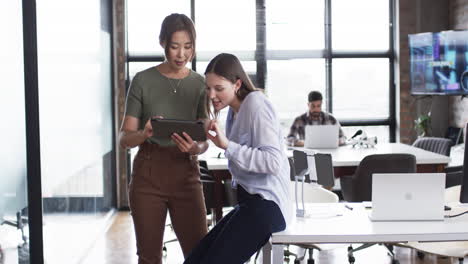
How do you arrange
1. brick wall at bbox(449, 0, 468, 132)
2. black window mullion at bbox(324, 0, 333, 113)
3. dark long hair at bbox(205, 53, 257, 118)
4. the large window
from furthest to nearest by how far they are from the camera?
black window mullion at bbox(324, 0, 333, 113)
the large window
brick wall at bbox(449, 0, 468, 132)
dark long hair at bbox(205, 53, 257, 118)

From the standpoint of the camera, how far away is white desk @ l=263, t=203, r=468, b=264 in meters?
3.01

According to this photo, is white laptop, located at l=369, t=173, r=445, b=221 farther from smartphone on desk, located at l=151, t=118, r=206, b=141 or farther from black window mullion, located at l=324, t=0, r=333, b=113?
black window mullion, located at l=324, t=0, r=333, b=113

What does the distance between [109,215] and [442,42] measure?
392 centimetres

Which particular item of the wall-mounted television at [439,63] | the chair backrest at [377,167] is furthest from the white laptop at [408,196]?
the wall-mounted television at [439,63]

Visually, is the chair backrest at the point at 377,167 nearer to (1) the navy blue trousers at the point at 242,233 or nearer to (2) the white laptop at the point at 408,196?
(2) the white laptop at the point at 408,196

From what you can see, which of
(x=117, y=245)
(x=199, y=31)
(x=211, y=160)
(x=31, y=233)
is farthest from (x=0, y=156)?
(x=199, y=31)

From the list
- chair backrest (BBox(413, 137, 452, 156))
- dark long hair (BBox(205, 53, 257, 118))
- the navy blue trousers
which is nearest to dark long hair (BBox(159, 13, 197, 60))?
dark long hair (BBox(205, 53, 257, 118))

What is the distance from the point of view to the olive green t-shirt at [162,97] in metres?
3.27

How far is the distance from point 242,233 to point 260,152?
12.3 inches

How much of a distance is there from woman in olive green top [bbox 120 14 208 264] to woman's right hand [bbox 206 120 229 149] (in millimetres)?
241

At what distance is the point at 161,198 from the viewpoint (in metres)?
3.27

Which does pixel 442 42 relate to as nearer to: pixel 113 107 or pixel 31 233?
pixel 113 107

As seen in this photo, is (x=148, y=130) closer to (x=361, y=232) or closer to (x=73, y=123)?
(x=361, y=232)

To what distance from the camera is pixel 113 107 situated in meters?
8.29
